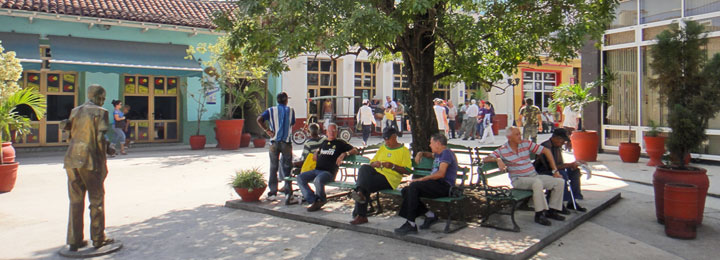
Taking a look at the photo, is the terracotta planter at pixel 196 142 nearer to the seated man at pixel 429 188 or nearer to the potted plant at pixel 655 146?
the seated man at pixel 429 188

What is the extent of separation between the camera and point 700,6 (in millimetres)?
11789

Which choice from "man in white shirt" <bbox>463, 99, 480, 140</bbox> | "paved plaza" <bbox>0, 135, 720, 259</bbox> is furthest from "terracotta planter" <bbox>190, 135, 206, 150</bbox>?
"man in white shirt" <bbox>463, 99, 480, 140</bbox>

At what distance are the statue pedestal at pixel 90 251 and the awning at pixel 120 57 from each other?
11618 millimetres

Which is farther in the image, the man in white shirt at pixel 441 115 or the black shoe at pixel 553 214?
the man in white shirt at pixel 441 115

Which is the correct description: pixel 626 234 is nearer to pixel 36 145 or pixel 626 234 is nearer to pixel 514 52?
pixel 514 52

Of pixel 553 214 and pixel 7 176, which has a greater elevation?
pixel 7 176

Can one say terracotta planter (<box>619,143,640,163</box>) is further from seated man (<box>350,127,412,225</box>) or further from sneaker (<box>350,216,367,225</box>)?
sneaker (<box>350,216,367,225</box>)

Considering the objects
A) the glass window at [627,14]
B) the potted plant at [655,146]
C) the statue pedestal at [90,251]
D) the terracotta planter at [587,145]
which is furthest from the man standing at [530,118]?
the statue pedestal at [90,251]

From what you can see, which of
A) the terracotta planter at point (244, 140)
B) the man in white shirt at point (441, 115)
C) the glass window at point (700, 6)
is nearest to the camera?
the glass window at point (700, 6)

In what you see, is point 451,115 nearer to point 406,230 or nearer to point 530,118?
point 530,118

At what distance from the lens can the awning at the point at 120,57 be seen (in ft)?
50.2

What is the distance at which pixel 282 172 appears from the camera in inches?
311

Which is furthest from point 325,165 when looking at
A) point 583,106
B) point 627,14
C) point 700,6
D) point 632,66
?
point 627,14

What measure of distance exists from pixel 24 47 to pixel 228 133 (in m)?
6.30
